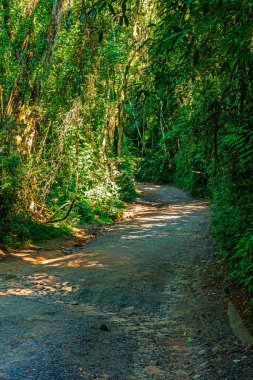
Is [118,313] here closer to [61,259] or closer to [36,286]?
[36,286]

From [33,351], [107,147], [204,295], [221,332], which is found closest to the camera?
[33,351]

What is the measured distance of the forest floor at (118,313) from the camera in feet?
15.5

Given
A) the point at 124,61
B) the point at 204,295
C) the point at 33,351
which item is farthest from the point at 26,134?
the point at 33,351

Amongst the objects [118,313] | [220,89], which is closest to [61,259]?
[118,313]

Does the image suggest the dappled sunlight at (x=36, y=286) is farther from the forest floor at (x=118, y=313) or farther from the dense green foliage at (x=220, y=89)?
the dense green foliage at (x=220, y=89)

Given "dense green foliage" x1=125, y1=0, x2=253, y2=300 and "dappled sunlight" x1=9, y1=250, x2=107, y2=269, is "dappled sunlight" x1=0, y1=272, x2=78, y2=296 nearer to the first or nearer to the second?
"dappled sunlight" x1=9, y1=250, x2=107, y2=269

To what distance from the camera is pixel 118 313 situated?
23.7ft

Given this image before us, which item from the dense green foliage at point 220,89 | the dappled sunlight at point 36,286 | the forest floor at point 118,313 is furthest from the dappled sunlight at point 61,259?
the dense green foliage at point 220,89

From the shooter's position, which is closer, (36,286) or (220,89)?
(220,89)

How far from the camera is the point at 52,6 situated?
49.2 feet

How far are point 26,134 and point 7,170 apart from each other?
1889 millimetres

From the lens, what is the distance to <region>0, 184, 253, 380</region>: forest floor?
4.72 m

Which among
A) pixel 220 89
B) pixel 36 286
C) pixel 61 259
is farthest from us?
pixel 61 259

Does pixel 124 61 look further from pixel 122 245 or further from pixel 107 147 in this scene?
pixel 122 245
